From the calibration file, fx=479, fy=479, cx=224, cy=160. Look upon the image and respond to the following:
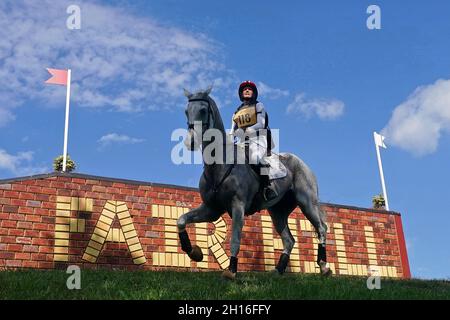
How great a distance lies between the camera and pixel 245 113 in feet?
26.7

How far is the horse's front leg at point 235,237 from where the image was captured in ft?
23.6

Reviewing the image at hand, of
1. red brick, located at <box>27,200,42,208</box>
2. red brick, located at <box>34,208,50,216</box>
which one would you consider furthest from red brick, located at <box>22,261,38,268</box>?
red brick, located at <box>27,200,42,208</box>

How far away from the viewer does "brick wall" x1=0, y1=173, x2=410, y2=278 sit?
11.4 meters

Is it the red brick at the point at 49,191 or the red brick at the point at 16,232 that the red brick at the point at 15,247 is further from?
the red brick at the point at 49,191

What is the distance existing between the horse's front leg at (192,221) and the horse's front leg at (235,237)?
0.44 meters

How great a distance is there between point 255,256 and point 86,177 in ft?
16.9

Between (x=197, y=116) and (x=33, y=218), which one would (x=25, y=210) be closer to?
(x=33, y=218)

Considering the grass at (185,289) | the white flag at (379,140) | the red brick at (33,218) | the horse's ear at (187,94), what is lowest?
the grass at (185,289)

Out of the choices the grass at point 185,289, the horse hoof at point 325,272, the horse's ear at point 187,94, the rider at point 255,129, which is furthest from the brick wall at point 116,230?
the horse's ear at point 187,94

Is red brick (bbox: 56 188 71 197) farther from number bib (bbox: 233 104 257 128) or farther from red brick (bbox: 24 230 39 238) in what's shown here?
number bib (bbox: 233 104 257 128)

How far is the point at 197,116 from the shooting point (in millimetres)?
6934
